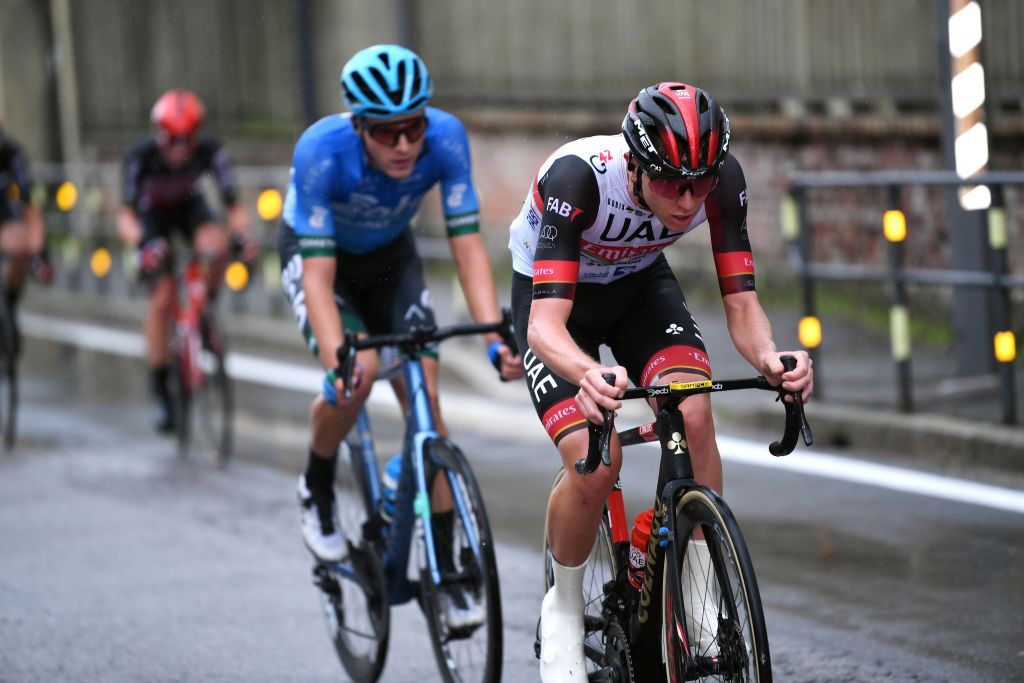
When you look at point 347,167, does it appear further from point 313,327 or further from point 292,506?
point 292,506

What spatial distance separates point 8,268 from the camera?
11.3 m

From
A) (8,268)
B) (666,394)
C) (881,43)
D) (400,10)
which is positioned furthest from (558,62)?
(666,394)

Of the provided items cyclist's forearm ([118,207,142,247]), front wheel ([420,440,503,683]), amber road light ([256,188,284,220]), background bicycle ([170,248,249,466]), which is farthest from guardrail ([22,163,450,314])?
front wheel ([420,440,503,683])

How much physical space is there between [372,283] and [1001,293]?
4.11m

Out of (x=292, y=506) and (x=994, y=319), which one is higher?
(x=994, y=319)

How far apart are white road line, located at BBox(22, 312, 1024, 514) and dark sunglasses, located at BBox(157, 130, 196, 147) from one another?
92.1 inches

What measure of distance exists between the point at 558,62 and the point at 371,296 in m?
12.9

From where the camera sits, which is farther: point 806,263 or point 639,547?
point 806,263

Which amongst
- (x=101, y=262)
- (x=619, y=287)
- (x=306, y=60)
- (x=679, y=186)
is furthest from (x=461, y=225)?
(x=101, y=262)

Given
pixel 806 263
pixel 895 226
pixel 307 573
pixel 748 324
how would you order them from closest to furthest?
pixel 748 324 → pixel 307 573 → pixel 895 226 → pixel 806 263

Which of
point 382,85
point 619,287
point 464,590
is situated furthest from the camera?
point 382,85

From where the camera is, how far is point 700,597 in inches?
166

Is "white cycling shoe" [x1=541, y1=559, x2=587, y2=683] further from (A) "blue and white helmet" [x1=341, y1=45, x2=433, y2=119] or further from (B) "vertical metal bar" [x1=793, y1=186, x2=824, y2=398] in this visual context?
(B) "vertical metal bar" [x1=793, y1=186, x2=824, y2=398]

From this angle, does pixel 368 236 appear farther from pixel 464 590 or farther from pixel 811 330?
pixel 811 330
